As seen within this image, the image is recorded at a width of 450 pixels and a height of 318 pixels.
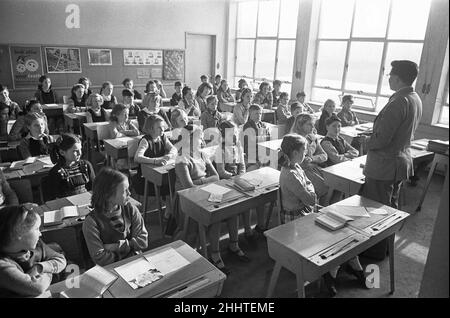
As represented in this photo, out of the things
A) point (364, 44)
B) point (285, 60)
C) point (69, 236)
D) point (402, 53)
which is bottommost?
point (69, 236)

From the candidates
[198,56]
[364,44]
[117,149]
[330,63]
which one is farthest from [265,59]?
[117,149]

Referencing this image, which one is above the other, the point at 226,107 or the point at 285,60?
the point at 285,60

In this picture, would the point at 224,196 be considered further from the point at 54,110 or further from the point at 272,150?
the point at 54,110

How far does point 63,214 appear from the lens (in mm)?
2344

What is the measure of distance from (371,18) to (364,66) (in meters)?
0.95

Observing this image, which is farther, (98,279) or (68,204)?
(68,204)

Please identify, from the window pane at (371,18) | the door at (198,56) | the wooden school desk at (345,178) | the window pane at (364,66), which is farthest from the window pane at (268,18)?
the wooden school desk at (345,178)

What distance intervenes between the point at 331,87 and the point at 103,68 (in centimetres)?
551

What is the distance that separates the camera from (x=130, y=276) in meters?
1.69

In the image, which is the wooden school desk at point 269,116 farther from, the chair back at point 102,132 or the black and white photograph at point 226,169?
the chair back at point 102,132

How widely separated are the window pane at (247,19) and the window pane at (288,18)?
107 cm

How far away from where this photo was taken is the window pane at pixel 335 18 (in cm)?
750

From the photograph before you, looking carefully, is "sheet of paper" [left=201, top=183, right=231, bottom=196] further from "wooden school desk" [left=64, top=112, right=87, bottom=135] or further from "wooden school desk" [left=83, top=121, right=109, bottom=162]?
"wooden school desk" [left=64, top=112, right=87, bottom=135]
